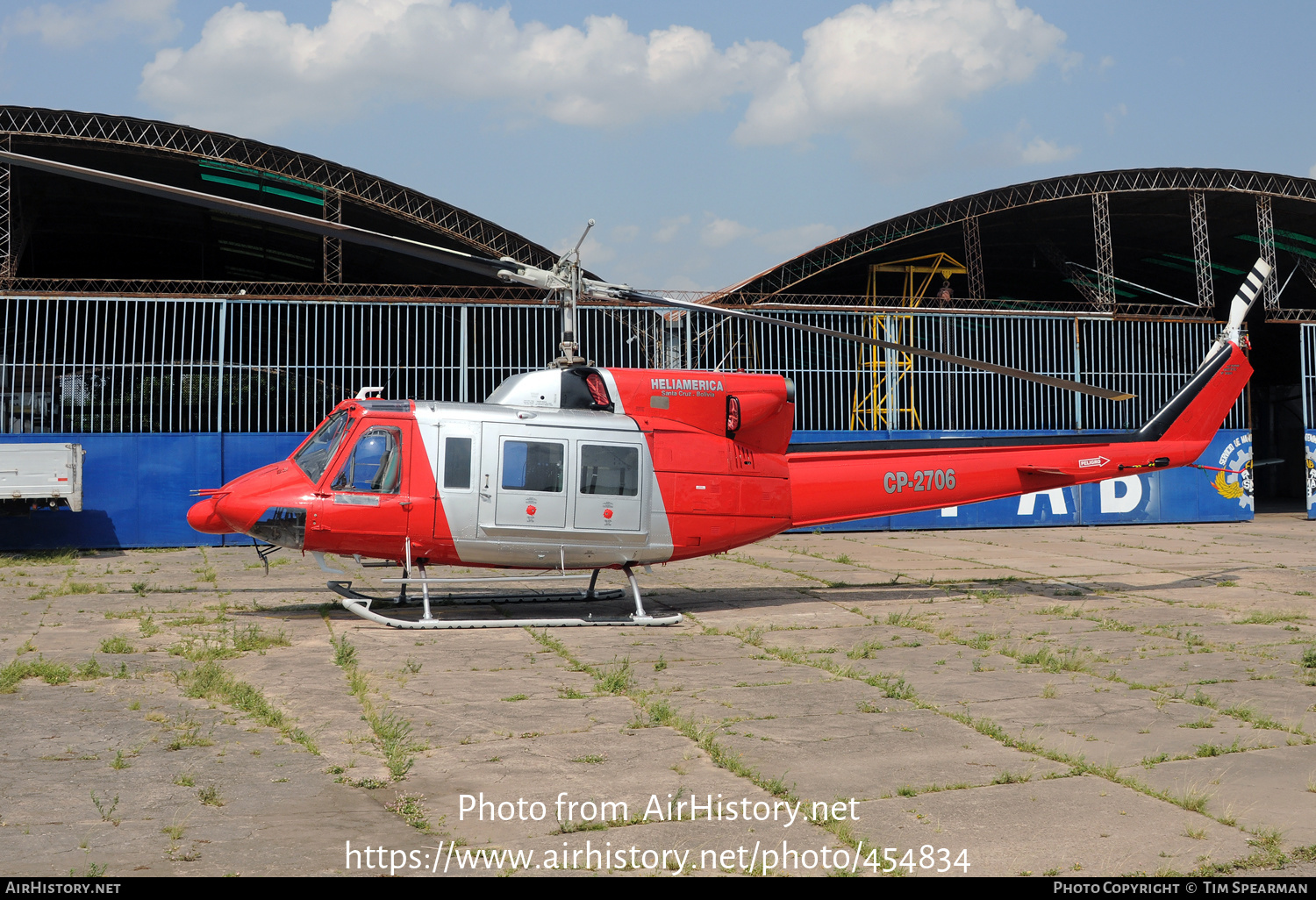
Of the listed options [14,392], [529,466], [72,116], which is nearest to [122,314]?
[14,392]

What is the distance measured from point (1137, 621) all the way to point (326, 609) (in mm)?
10000

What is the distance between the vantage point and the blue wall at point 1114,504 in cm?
2609

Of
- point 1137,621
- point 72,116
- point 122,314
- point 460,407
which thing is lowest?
point 1137,621

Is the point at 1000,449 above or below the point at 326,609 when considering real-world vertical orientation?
above

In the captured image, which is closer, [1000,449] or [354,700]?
[354,700]

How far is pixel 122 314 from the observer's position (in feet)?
77.7

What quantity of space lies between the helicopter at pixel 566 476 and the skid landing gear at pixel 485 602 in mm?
36

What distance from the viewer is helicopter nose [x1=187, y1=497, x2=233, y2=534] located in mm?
11445

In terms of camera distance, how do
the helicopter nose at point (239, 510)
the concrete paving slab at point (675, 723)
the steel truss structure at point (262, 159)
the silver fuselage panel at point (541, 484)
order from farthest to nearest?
the steel truss structure at point (262, 159), the silver fuselage panel at point (541, 484), the helicopter nose at point (239, 510), the concrete paving slab at point (675, 723)

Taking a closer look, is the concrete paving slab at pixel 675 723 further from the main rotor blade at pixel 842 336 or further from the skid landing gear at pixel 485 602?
the main rotor blade at pixel 842 336

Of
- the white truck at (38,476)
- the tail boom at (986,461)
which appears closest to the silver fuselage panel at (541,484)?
the tail boom at (986,461)

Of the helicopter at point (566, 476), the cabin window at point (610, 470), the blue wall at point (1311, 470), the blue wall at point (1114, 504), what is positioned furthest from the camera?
the blue wall at point (1311, 470)
